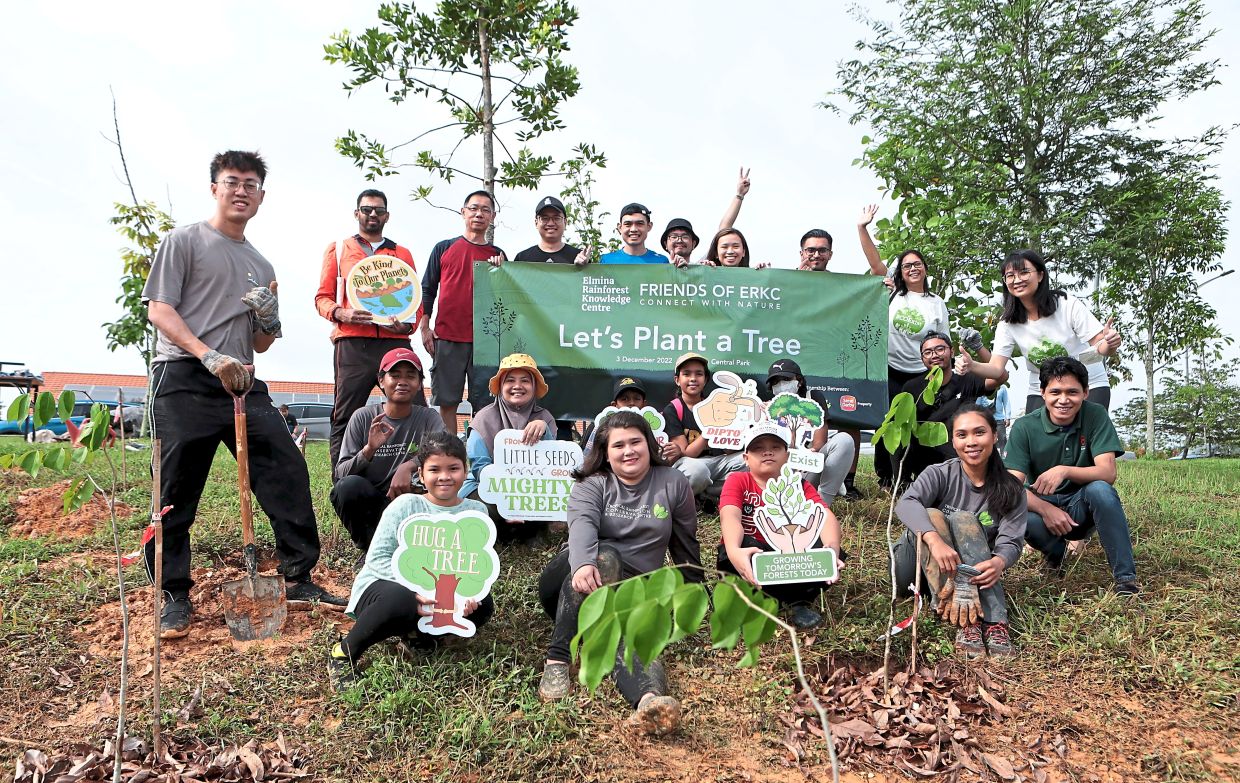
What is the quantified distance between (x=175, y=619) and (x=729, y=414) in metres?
3.42

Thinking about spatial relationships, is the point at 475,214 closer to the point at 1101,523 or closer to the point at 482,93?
the point at 482,93

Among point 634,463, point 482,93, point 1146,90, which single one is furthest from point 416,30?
point 1146,90

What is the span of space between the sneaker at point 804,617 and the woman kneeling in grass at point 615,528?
538 mm

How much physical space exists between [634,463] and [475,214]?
3.18m

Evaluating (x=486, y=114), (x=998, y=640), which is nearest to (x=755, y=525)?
(x=998, y=640)

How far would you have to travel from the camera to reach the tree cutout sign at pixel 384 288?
540 centimetres

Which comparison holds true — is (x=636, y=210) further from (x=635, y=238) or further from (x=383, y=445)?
(x=383, y=445)

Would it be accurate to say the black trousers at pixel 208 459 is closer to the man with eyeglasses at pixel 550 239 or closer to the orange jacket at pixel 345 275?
the orange jacket at pixel 345 275


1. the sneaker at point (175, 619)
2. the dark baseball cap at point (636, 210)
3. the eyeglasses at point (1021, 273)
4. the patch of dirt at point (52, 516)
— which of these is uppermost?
the dark baseball cap at point (636, 210)

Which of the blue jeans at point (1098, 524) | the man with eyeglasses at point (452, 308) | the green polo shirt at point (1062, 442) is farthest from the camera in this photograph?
the man with eyeglasses at point (452, 308)

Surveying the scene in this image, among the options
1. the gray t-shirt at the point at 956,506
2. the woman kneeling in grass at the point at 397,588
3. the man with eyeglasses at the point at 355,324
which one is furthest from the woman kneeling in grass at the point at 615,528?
the man with eyeglasses at the point at 355,324

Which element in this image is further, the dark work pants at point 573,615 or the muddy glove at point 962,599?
the muddy glove at point 962,599

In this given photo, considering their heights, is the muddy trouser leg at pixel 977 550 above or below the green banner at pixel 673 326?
below

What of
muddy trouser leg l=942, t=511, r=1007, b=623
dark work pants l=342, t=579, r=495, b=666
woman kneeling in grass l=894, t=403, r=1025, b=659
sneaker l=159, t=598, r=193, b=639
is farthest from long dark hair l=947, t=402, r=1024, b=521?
sneaker l=159, t=598, r=193, b=639
